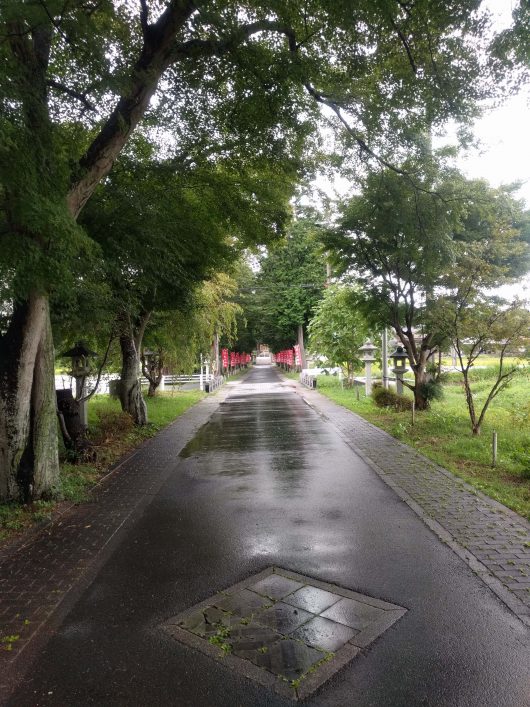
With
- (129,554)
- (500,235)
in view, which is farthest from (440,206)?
(129,554)

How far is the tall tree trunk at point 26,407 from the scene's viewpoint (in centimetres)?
630

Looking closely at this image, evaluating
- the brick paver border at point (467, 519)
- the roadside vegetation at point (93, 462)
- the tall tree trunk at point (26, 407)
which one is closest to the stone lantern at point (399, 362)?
the brick paver border at point (467, 519)

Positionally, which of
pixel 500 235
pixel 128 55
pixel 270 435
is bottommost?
pixel 270 435

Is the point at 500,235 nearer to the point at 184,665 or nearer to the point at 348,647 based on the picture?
the point at 348,647

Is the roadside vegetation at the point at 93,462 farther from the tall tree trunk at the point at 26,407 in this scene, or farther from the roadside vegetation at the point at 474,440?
the roadside vegetation at the point at 474,440

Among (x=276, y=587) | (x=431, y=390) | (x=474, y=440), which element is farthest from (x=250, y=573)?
(x=431, y=390)

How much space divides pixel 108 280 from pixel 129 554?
5886mm

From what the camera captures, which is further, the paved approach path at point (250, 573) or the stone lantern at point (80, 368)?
the stone lantern at point (80, 368)

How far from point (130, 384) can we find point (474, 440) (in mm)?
8562

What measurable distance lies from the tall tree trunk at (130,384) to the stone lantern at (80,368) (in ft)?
6.53

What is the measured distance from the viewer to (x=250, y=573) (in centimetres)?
454

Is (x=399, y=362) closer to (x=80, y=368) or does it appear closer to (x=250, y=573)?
(x=80, y=368)

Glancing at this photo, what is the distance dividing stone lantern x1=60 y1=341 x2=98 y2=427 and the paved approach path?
2.27 m

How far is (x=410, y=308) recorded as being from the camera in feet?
46.5
